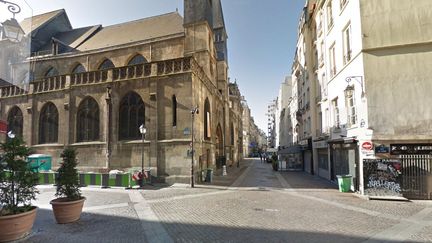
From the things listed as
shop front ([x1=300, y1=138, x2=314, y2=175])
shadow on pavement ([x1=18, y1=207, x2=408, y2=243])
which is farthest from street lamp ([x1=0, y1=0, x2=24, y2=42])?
shop front ([x1=300, y1=138, x2=314, y2=175])

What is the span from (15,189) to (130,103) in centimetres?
1222

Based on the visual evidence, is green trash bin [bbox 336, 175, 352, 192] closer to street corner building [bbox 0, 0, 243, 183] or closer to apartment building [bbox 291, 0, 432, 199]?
apartment building [bbox 291, 0, 432, 199]

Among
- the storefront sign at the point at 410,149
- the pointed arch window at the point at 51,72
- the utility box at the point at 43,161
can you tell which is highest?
the pointed arch window at the point at 51,72

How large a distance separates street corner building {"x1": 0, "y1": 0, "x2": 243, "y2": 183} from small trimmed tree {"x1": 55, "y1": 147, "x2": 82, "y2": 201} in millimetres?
7800

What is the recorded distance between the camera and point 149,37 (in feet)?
84.1

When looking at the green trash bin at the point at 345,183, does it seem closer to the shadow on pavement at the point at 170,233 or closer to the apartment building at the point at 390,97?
the apartment building at the point at 390,97

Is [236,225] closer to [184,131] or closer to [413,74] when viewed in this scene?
[184,131]

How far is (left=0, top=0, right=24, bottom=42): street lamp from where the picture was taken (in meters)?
6.29

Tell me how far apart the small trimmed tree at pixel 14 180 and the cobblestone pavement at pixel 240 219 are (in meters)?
1.01

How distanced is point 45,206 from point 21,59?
240 inches

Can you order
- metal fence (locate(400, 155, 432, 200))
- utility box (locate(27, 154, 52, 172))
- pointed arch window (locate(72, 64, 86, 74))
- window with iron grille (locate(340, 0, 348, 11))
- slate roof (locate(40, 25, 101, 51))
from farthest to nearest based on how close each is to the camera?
slate roof (locate(40, 25, 101, 51))
pointed arch window (locate(72, 64, 86, 74))
utility box (locate(27, 154, 52, 172))
window with iron grille (locate(340, 0, 348, 11))
metal fence (locate(400, 155, 432, 200))

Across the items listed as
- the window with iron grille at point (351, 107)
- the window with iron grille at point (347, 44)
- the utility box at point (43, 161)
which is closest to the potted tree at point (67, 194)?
the utility box at point (43, 161)

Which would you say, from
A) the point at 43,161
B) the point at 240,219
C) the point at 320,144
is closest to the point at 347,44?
the point at 320,144

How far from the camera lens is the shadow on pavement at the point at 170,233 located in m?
6.37
